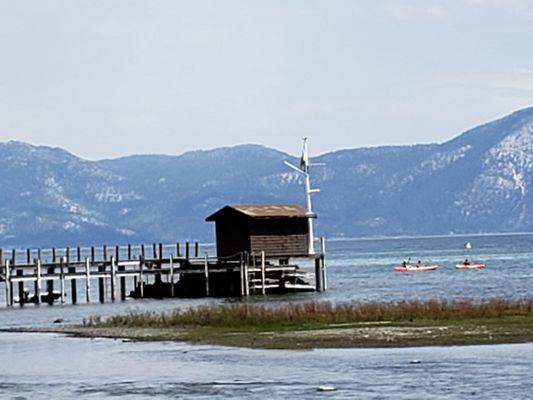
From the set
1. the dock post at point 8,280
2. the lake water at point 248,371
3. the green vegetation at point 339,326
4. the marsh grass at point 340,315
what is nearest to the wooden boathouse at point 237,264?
the dock post at point 8,280

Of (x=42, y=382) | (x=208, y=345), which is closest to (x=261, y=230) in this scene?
(x=208, y=345)

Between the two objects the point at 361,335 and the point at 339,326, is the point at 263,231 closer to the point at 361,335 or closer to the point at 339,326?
the point at 339,326

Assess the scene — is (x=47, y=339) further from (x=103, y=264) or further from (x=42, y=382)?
(x=103, y=264)

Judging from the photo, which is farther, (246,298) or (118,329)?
(246,298)

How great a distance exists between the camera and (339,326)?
58438 mm

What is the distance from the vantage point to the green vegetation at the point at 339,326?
5269 centimetres

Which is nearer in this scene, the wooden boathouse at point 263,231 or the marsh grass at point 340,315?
the marsh grass at point 340,315

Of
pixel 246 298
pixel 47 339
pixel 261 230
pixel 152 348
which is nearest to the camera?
pixel 152 348

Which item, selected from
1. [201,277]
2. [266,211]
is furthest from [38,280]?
[266,211]

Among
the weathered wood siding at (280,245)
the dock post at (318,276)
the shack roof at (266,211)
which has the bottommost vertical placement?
the dock post at (318,276)

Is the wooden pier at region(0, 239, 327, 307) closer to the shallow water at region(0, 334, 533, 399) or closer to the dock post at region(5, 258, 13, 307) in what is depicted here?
the dock post at region(5, 258, 13, 307)

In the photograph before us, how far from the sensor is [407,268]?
156 metres

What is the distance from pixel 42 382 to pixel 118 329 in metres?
19.0

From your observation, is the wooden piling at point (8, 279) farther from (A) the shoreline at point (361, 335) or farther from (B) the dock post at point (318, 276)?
(A) the shoreline at point (361, 335)
